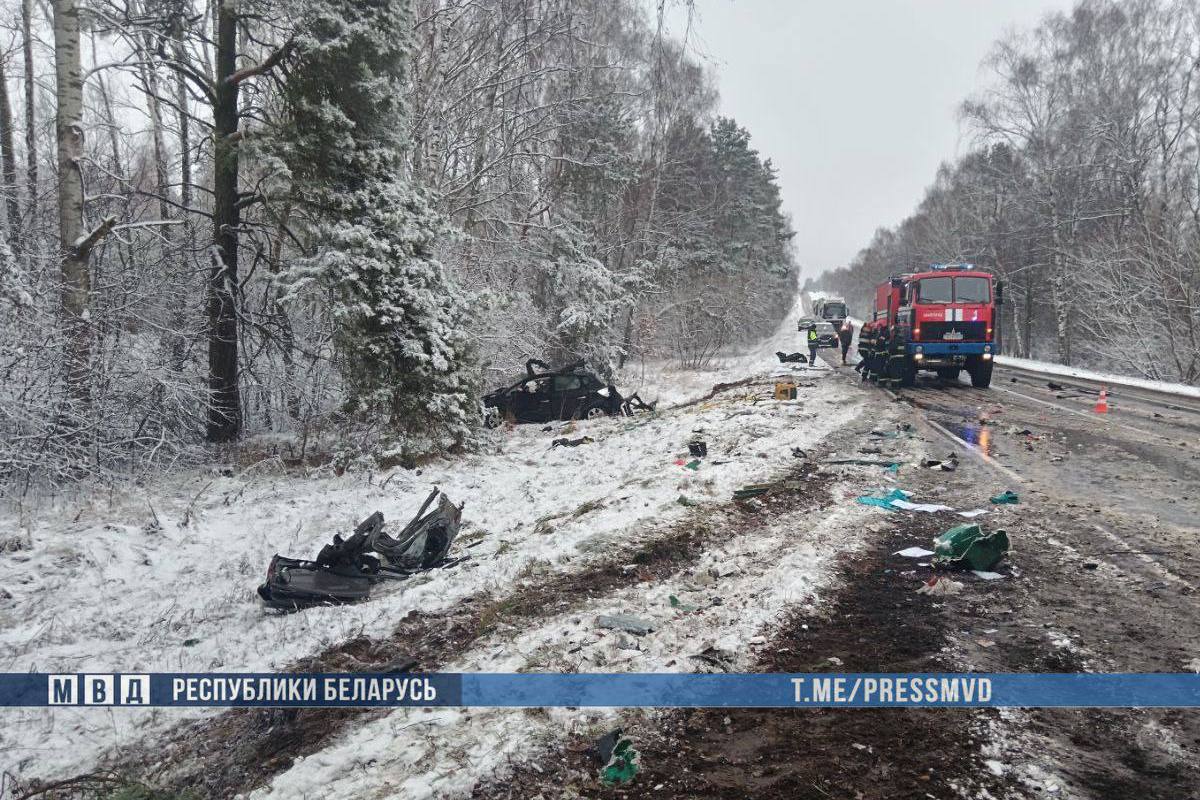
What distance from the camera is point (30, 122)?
1295 cm

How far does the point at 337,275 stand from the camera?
8.55m

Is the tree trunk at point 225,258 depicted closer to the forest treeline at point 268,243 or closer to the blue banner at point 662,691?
the forest treeline at point 268,243

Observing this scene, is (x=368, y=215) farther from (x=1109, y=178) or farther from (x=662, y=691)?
(x=1109, y=178)

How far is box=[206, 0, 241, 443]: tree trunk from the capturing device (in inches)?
385

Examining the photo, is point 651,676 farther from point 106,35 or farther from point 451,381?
point 106,35

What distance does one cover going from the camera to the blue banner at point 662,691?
2.98 meters

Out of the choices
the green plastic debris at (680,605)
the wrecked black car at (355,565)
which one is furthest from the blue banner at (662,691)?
the wrecked black car at (355,565)

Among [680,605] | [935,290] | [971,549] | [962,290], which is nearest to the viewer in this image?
[680,605]

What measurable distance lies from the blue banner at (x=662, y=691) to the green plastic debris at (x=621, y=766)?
0.35 meters

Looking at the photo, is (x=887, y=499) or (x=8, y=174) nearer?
(x=887, y=499)

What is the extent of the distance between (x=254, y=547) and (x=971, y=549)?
6.93 metres

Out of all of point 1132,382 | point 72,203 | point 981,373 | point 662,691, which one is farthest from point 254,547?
point 1132,382

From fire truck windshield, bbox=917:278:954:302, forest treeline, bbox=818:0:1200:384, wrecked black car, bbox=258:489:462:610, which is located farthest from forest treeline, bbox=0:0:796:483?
forest treeline, bbox=818:0:1200:384

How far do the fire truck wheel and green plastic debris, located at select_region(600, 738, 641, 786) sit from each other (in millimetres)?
15949
